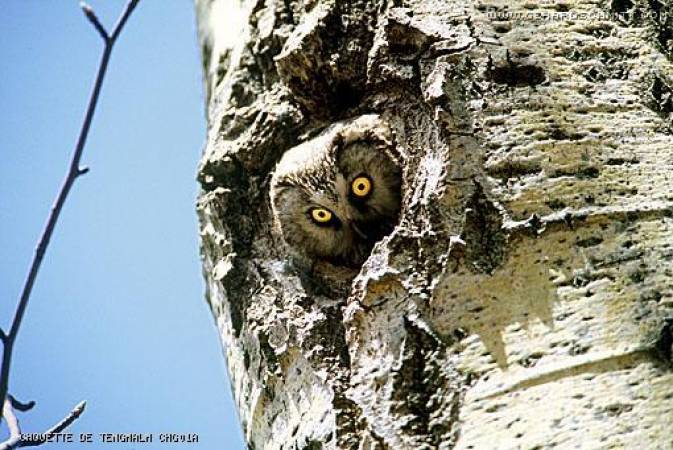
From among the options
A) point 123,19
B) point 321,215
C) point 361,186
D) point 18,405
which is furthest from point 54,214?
point 321,215

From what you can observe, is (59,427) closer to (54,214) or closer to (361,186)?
(54,214)

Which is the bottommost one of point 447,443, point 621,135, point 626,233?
point 447,443

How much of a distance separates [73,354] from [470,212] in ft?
27.1

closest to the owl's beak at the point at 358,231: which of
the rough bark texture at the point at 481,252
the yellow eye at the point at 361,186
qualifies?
the yellow eye at the point at 361,186

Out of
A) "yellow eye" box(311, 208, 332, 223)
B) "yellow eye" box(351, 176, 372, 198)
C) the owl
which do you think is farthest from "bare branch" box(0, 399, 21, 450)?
"yellow eye" box(311, 208, 332, 223)

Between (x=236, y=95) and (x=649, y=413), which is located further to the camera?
(x=236, y=95)

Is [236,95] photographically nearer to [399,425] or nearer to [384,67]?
[384,67]

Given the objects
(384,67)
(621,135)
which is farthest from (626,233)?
(384,67)

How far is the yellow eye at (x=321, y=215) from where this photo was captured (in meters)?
2.54

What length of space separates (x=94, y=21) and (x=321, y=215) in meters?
1.42

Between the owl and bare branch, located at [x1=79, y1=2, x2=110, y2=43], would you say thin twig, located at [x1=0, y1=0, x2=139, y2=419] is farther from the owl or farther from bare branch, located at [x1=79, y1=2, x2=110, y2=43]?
the owl

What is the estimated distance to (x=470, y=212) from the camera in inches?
53.2

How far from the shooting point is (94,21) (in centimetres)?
124

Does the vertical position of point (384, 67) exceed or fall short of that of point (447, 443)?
it exceeds it
